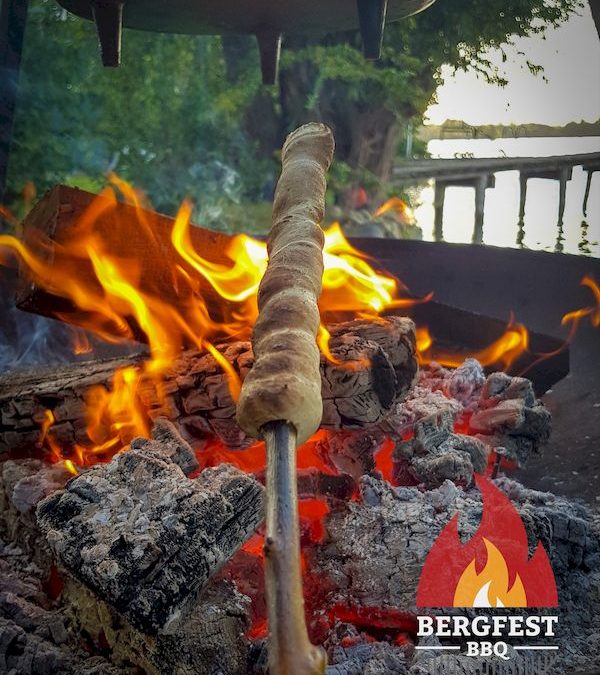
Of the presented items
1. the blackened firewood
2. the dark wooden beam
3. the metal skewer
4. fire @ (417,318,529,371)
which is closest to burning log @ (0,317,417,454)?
the blackened firewood

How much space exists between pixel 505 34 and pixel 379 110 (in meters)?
1.40

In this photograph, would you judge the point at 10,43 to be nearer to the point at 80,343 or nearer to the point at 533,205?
the point at 80,343

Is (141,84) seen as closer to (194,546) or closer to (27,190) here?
(27,190)

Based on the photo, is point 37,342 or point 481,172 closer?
point 37,342

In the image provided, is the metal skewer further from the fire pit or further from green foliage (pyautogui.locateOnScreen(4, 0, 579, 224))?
green foliage (pyautogui.locateOnScreen(4, 0, 579, 224))

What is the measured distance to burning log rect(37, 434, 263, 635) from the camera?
1.15 metres

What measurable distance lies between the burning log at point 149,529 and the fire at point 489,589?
19.4 inches

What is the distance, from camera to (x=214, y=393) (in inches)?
74.5

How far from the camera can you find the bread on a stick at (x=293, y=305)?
91 cm

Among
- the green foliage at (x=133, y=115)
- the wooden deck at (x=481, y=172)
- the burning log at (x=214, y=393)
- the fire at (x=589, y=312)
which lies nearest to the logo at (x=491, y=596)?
the burning log at (x=214, y=393)

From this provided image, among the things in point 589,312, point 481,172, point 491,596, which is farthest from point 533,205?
point 491,596

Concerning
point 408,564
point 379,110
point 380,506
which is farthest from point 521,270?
point 379,110

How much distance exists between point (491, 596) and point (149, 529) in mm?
785

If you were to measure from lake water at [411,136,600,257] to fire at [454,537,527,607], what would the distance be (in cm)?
317
